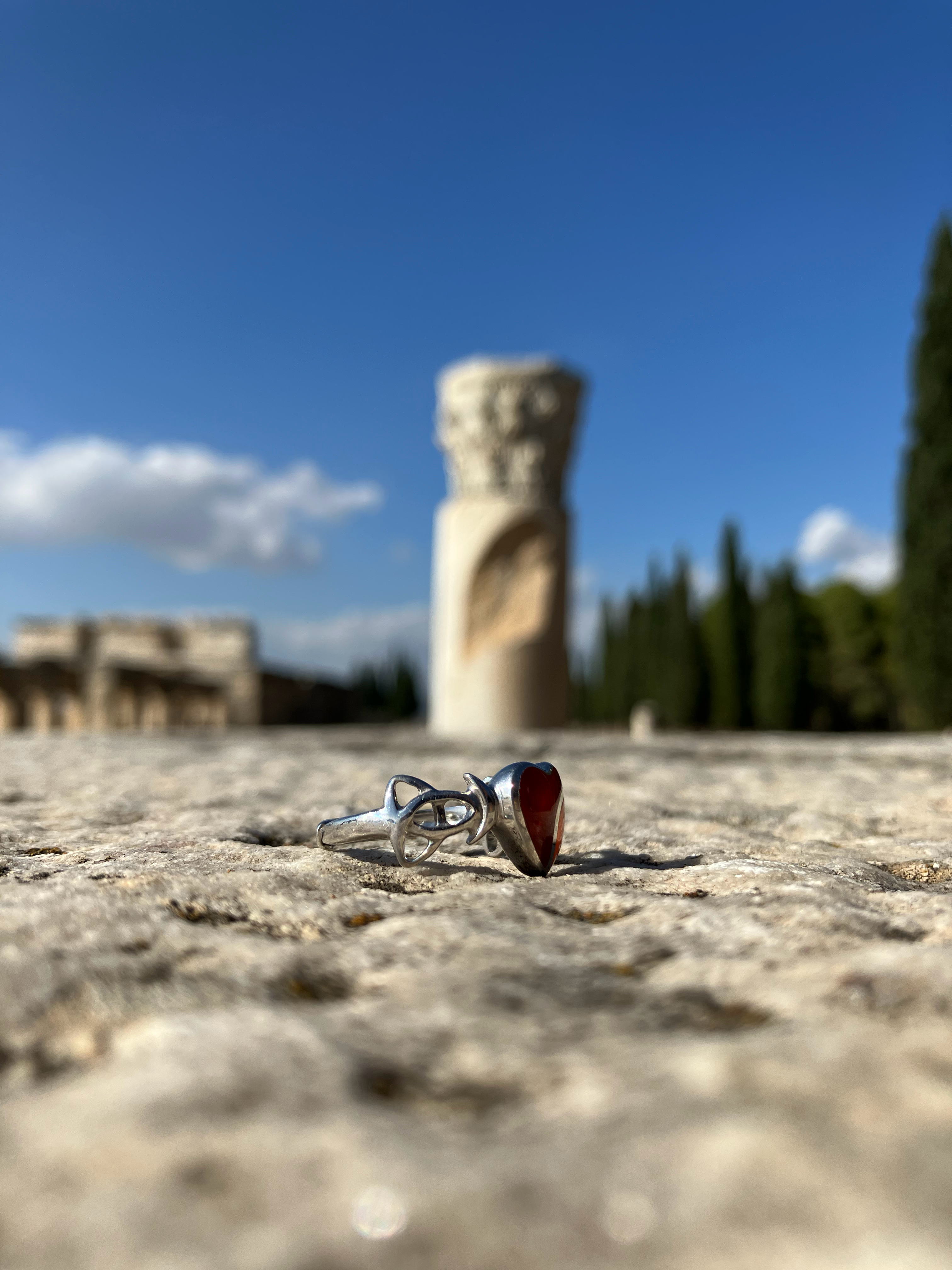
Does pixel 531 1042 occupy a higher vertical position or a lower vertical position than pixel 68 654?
lower

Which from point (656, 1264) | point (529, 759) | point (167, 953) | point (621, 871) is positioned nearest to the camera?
point (656, 1264)

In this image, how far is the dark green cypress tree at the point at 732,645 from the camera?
31.4 metres

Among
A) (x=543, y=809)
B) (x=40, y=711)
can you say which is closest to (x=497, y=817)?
(x=543, y=809)

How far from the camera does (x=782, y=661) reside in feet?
99.6

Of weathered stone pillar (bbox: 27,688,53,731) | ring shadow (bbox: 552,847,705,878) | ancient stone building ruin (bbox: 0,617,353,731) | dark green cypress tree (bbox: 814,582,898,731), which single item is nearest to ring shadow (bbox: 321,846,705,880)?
ring shadow (bbox: 552,847,705,878)

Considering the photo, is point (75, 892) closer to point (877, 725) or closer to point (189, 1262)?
point (189, 1262)

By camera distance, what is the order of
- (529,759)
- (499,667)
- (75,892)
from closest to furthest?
(75,892)
(529,759)
(499,667)

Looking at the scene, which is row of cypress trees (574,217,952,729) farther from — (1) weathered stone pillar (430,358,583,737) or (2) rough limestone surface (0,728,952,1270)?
(2) rough limestone surface (0,728,952,1270)

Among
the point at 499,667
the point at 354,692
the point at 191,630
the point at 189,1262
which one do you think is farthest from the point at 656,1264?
the point at 354,692

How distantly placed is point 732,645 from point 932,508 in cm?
1445

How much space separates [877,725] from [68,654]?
3068cm

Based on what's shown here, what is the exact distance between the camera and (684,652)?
3288 cm

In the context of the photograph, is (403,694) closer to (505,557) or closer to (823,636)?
(823,636)

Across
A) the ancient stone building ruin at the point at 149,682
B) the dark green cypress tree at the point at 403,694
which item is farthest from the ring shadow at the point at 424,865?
the dark green cypress tree at the point at 403,694
